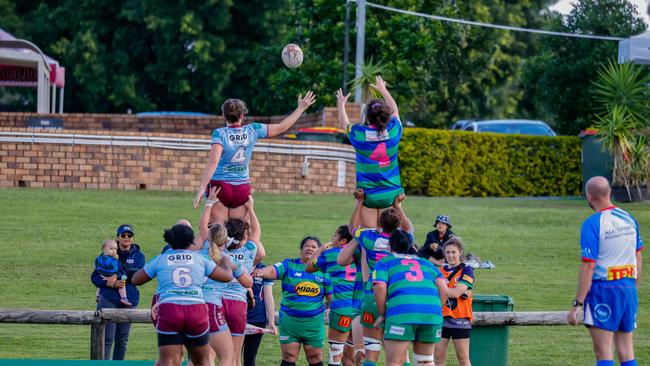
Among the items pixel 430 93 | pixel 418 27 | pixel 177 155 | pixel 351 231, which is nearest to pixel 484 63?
pixel 430 93

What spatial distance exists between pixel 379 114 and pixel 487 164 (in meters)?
18.8

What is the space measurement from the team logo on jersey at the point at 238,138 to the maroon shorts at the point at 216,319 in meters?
1.77

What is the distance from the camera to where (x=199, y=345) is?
9961 millimetres

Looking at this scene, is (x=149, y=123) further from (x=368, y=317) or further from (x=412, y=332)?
(x=412, y=332)

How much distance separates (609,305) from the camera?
9.88 m

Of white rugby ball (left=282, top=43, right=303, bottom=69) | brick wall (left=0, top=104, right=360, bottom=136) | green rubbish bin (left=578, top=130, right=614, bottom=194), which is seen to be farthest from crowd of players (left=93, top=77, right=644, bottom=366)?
brick wall (left=0, top=104, right=360, bottom=136)

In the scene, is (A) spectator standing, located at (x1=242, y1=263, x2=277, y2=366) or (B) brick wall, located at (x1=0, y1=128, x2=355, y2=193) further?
(B) brick wall, located at (x1=0, y1=128, x2=355, y2=193)

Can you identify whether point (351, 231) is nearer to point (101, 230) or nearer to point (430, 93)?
point (101, 230)

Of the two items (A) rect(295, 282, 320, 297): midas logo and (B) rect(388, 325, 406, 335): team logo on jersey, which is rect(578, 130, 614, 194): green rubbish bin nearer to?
(A) rect(295, 282, 320, 297): midas logo

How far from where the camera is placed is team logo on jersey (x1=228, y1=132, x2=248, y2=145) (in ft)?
37.5

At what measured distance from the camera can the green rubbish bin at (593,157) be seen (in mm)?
28000

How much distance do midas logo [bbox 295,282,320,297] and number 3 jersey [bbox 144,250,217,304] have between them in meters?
2.11

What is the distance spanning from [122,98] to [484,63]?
1483 centimetres

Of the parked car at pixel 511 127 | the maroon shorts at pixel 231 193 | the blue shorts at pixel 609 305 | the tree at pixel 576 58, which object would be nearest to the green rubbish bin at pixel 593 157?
the parked car at pixel 511 127
